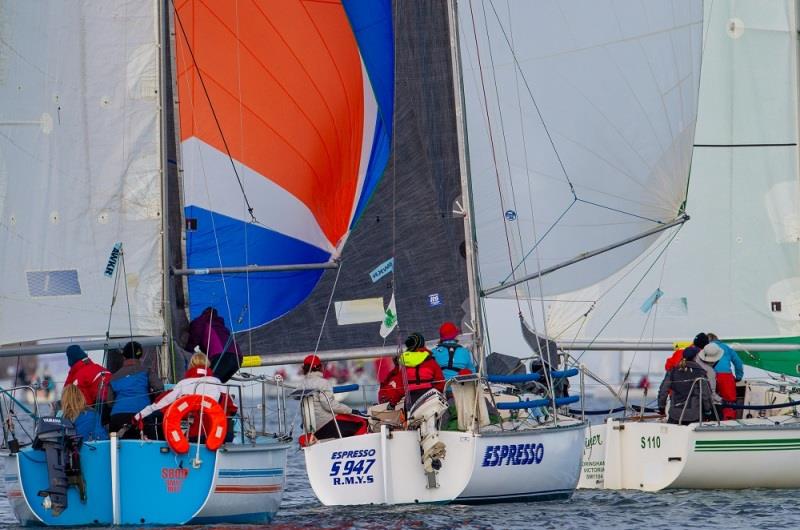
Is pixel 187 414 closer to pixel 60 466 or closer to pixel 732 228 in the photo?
pixel 60 466

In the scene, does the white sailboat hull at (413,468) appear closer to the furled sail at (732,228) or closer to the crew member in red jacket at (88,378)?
the crew member in red jacket at (88,378)

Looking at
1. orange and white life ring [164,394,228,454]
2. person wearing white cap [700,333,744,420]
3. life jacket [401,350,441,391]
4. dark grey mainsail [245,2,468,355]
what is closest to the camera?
orange and white life ring [164,394,228,454]

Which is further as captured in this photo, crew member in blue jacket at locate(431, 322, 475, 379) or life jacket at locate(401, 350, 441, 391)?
crew member in blue jacket at locate(431, 322, 475, 379)

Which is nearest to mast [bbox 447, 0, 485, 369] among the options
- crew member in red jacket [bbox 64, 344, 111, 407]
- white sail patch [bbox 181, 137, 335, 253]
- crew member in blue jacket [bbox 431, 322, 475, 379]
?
crew member in blue jacket [bbox 431, 322, 475, 379]

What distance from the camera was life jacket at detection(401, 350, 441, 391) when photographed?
1309 centimetres

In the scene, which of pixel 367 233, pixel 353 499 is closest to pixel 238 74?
pixel 367 233

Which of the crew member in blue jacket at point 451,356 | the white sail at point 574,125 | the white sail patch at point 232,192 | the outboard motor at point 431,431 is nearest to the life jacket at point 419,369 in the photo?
the outboard motor at point 431,431

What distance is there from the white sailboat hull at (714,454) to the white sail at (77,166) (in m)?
4.48

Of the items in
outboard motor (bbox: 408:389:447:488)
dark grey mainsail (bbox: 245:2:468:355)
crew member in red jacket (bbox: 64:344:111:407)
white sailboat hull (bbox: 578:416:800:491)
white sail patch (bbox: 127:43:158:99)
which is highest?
white sail patch (bbox: 127:43:158:99)

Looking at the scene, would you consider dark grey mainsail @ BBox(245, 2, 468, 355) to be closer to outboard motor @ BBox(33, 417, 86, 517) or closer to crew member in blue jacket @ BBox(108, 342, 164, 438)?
crew member in blue jacket @ BBox(108, 342, 164, 438)

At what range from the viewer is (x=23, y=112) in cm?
1316

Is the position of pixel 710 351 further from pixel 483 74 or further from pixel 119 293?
pixel 119 293

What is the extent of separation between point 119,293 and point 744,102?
7648 millimetres

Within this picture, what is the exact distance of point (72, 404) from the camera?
1180 cm
